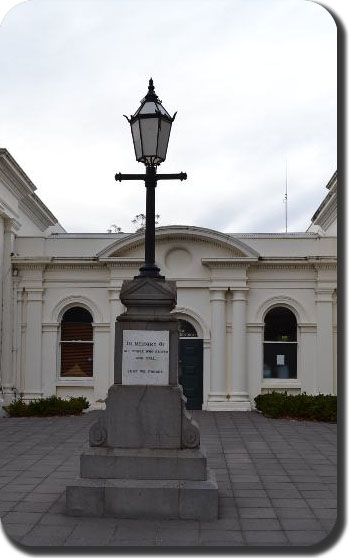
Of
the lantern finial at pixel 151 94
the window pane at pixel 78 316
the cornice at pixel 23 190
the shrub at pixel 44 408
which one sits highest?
the cornice at pixel 23 190

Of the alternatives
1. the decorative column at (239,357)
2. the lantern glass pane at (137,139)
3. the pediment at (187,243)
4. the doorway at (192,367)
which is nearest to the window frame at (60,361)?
the pediment at (187,243)

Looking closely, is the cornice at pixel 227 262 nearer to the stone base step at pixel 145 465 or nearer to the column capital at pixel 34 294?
the column capital at pixel 34 294

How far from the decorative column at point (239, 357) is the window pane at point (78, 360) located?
4.33 meters

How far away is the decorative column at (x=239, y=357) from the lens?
20.0m

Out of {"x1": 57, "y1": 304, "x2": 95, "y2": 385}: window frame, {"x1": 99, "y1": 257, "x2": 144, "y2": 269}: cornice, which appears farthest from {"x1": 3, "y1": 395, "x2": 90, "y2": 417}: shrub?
{"x1": 99, "y1": 257, "x2": 144, "y2": 269}: cornice

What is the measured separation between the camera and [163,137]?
761 centimetres

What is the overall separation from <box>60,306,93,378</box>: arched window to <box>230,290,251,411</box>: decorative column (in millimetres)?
4315

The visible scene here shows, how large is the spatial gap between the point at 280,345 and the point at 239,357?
56.0 inches

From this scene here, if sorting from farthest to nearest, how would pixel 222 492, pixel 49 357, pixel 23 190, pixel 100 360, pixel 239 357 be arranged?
pixel 23 190 < pixel 49 357 < pixel 100 360 < pixel 239 357 < pixel 222 492

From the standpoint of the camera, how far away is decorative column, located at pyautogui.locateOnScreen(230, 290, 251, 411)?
1997 centimetres

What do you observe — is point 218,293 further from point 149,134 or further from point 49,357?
point 149,134

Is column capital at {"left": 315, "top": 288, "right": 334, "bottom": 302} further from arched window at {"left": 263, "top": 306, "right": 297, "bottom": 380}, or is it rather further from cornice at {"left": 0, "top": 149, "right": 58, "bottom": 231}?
cornice at {"left": 0, "top": 149, "right": 58, "bottom": 231}

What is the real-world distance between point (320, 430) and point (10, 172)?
1102 cm

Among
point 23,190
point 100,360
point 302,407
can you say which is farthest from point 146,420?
point 23,190
